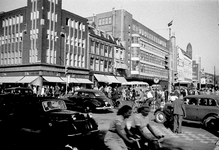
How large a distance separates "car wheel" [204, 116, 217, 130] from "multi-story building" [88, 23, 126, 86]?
30216 mm

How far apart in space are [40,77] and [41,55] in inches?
129

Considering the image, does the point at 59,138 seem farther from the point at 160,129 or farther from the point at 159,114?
the point at 159,114

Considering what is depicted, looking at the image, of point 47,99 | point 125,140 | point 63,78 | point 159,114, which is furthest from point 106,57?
point 125,140

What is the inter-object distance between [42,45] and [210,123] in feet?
86.4

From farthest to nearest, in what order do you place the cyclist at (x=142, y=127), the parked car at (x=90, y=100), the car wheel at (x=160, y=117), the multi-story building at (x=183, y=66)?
the multi-story building at (x=183, y=66) < the parked car at (x=90, y=100) < the car wheel at (x=160, y=117) < the cyclist at (x=142, y=127)

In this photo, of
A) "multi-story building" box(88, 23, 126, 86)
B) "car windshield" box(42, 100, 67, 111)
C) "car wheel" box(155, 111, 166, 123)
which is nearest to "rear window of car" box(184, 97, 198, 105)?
"car wheel" box(155, 111, 166, 123)

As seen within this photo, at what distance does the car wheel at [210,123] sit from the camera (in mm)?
10602

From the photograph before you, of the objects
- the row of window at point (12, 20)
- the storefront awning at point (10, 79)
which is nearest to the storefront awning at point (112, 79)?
the storefront awning at point (10, 79)

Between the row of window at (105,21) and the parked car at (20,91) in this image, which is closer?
the parked car at (20,91)

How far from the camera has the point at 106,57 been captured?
4472 cm

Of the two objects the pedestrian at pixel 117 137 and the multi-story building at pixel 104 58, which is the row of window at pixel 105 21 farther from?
the pedestrian at pixel 117 137

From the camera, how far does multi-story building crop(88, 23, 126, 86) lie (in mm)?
40875

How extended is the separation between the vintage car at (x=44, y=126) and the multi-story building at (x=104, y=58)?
104ft

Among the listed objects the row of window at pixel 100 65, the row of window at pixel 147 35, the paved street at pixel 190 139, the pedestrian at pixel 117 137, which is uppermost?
the row of window at pixel 147 35
